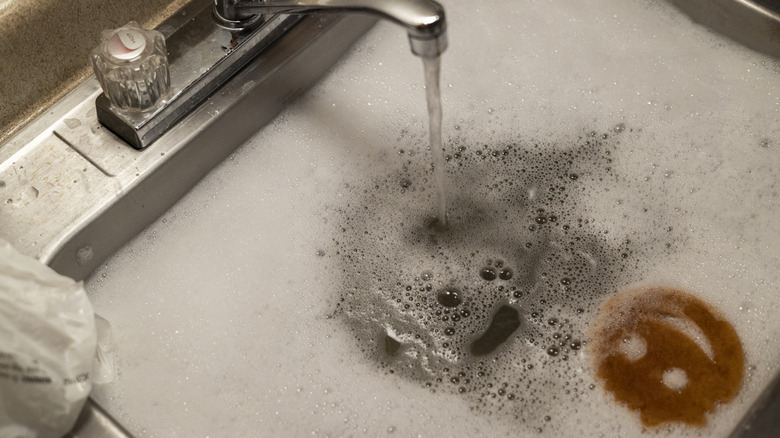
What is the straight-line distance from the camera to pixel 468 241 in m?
0.91

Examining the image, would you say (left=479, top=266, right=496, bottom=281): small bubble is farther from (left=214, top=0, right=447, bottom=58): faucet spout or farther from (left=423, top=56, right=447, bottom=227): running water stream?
(left=214, top=0, right=447, bottom=58): faucet spout

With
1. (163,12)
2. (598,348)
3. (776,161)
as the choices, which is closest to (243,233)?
(163,12)

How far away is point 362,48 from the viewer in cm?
103

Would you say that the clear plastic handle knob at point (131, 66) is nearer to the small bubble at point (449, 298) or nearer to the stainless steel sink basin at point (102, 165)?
the stainless steel sink basin at point (102, 165)

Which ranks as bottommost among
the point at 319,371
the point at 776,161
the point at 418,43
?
the point at 319,371

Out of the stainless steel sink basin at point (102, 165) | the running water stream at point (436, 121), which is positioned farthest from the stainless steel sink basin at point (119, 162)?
the running water stream at point (436, 121)

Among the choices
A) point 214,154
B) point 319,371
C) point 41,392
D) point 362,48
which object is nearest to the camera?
point 41,392

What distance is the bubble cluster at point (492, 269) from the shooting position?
82 centimetres

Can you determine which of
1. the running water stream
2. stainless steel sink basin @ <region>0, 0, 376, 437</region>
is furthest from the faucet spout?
stainless steel sink basin @ <region>0, 0, 376, 437</region>

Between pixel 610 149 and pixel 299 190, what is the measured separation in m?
0.37

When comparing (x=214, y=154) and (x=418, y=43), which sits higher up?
(x=418, y=43)

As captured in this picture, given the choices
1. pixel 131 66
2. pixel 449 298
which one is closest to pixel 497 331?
pixel 449 298

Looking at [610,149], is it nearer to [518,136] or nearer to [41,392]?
[518,136]

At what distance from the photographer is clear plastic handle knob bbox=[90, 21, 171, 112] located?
2.60 feet
